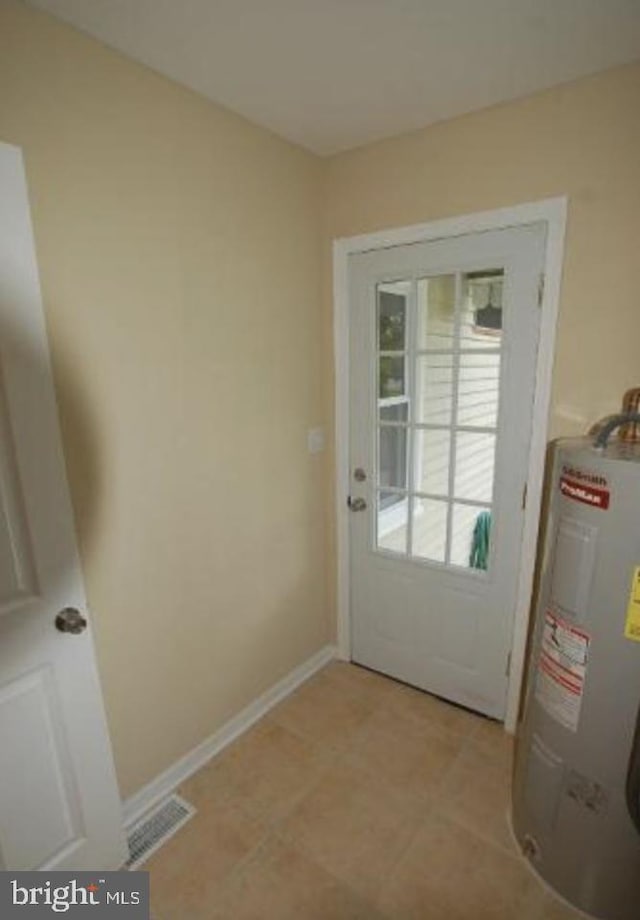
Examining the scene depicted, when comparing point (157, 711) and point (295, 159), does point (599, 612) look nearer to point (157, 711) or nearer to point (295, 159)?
point (157, 711)

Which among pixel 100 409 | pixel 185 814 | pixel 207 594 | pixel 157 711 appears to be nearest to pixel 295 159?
pixel 100 409

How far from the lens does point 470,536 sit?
1.99 meters

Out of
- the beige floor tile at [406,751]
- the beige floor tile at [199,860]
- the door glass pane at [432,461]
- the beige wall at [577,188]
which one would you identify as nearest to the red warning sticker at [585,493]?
the beige wall at [577,188]

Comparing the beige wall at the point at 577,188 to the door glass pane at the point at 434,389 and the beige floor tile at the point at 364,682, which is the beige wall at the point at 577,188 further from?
the beige floor tile at the point at 364,682

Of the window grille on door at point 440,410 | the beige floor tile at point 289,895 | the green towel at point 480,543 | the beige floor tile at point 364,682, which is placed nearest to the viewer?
the beige floor tile at point 289,895

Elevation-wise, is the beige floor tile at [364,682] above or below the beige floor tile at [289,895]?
below

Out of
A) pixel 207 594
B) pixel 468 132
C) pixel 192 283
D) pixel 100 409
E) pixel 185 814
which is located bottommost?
pixel 185 814

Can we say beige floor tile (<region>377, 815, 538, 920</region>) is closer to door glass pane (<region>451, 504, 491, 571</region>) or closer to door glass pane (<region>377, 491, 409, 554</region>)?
door glass pane (<region>451, 504, 491, 571</region>)

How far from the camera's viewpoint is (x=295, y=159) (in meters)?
1.91

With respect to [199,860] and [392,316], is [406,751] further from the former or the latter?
[392,316]

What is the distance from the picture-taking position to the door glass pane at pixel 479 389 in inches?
70.2

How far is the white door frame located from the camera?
62.6 inches

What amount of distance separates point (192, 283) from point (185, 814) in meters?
1.84

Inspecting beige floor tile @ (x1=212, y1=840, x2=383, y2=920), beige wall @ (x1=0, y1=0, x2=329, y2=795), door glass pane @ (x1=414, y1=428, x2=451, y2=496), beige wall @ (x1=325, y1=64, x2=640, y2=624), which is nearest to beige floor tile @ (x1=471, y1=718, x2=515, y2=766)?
beige floor tile @ (x1=212, y1=840, x2=383, y2=920)
